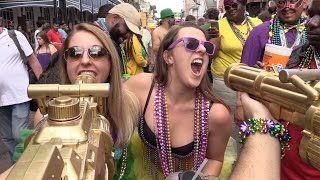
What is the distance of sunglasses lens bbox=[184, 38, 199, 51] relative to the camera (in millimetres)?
2090

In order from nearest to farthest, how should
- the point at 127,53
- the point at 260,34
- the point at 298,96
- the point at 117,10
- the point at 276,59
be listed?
the point at 298,96 → the point at 276,59 → the point at 260,34 → the point at 117,10 → the point at 127,53

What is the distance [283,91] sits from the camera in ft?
3.70

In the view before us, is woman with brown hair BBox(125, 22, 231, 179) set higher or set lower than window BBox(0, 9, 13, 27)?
lower

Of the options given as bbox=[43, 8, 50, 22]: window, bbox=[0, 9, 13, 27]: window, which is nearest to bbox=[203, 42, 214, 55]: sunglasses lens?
bbox=[0, 9, 13, 27]: window

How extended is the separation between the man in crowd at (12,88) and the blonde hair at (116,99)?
6.44 ft

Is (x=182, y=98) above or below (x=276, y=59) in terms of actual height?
below

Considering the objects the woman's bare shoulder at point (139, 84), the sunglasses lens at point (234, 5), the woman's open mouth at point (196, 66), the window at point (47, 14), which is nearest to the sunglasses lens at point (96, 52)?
the woman's bare shoulder at point (139, 84)

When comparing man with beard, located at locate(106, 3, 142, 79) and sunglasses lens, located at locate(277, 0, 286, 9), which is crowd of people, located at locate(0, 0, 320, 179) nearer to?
sunglasses lens, located at locate(277, 0, 286, 9)

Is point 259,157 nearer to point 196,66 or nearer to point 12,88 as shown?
point 196,66

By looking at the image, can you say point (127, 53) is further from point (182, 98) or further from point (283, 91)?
point (283, 91)

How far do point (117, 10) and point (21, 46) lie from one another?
3.89ft

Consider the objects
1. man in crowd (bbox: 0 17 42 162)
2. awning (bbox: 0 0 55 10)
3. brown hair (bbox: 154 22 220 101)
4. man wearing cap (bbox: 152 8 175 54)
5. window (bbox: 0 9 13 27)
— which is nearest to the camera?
brown hair (bbox: 154 22 220 101)

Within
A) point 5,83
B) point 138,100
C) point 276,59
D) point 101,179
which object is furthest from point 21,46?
point 101,179

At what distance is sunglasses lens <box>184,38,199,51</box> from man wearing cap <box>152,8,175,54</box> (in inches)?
192
